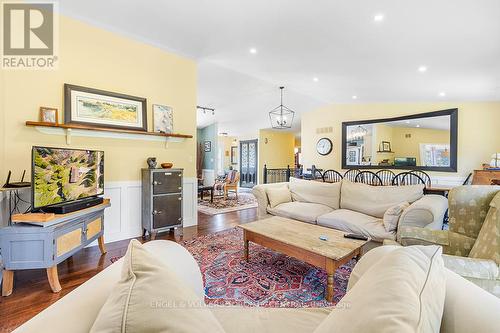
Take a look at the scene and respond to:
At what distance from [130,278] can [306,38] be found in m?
3.48

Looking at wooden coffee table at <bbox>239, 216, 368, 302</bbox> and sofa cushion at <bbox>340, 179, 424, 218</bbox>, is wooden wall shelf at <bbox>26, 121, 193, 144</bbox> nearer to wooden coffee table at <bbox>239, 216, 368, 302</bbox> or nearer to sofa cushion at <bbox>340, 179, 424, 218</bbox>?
wooden coffee table at <bbox>239, 216, 368, 302</bbox>

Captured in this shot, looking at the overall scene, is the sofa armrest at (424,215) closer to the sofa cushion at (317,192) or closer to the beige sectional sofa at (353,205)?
the beige sectional sofa at (353,205)

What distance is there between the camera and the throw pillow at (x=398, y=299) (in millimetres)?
505

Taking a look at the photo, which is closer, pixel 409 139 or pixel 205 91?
pixel 409 139

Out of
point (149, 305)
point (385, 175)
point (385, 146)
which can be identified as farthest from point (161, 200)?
point (385, 146)

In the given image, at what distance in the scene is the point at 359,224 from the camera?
2.76 metres

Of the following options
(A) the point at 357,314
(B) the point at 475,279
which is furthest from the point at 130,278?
(B) the point at 475,279

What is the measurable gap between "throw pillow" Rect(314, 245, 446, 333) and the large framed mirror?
18.1ft

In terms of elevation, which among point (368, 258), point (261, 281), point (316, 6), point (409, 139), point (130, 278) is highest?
point (316, 6)

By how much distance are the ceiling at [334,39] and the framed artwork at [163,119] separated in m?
0.95

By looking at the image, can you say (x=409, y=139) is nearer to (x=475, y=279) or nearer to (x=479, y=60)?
(x=479, y=60)

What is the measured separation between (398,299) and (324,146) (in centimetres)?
680

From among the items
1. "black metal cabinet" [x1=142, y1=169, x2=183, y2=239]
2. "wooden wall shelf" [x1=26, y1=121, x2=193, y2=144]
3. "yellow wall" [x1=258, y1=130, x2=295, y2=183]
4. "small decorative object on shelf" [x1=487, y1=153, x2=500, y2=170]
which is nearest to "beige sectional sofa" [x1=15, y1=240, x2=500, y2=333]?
A: "black metal cabinet" [x1=142, y1=169, x2=183, y2=239]

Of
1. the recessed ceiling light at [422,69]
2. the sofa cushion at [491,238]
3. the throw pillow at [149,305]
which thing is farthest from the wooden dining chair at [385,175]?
the throw pillow at [149,305]
